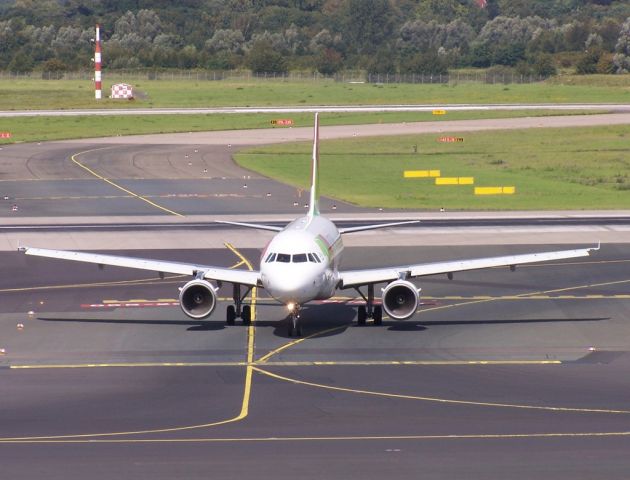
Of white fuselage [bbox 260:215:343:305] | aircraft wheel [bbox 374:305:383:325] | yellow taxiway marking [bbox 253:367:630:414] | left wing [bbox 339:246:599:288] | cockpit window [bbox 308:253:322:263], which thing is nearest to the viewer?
yellow taxiway marking [bbox 253:367:630:414]

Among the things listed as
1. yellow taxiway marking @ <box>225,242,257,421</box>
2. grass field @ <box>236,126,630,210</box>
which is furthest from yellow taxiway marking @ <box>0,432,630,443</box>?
grass field @ <box>236,126,630,210</box>

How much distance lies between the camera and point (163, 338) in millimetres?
43031

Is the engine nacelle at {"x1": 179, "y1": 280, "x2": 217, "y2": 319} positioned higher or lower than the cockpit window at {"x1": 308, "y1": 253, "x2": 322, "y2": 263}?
lower

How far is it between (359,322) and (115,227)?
94.9ft

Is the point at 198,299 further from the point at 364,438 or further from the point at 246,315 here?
the point at 364,438

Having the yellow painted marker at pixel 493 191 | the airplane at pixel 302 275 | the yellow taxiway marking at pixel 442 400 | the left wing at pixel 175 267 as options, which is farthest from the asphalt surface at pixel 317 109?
the yellow taxiway marking at pixel 442 400

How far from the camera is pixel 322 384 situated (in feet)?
117

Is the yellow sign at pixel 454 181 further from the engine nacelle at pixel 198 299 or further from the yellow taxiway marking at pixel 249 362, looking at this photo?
the engine nacelle at pixel 198 299

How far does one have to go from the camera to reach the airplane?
134ft

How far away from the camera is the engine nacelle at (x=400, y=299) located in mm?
42969

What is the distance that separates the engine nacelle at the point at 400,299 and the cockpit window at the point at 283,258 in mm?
3902

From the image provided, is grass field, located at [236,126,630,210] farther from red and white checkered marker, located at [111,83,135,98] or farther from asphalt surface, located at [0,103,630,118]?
red and white checkered marker, located at [111,83,135,98]

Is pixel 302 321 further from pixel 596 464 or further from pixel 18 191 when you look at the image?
pixel 18 191

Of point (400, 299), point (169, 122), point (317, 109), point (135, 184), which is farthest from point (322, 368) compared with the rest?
point (317, 109)
